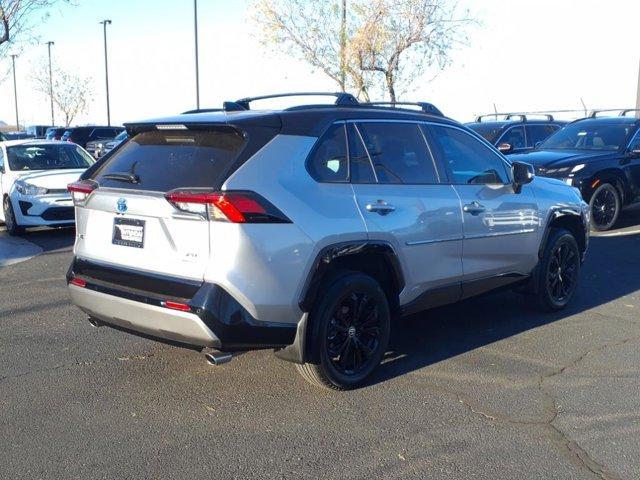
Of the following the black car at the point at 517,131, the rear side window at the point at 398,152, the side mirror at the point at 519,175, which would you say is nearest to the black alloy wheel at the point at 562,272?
the side mirror at the point at 519,175

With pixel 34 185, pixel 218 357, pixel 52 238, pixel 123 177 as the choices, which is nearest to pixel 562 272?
pixel 218 357

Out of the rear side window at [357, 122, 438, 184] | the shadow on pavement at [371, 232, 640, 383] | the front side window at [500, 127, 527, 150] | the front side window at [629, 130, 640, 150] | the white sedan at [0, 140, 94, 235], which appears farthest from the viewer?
the front side window at [500, 127, 527, 150]

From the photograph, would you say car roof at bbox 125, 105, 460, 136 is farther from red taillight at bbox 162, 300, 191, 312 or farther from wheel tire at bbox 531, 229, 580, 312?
wheel tire at bbox 531, 229, 580, 312

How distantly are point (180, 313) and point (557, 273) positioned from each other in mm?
3996

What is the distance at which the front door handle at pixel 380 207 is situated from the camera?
4922 mm

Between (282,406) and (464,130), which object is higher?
(464,130)

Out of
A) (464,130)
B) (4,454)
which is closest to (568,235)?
(464,130)

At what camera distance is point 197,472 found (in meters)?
3.83

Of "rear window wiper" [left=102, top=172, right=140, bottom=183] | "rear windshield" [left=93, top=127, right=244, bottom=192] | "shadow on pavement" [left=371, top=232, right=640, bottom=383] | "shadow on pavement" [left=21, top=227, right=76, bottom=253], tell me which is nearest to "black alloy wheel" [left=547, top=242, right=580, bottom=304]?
"shadow on pavement" [left=371, top=232, right=640, bottom=383]

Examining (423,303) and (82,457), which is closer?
(82,457)

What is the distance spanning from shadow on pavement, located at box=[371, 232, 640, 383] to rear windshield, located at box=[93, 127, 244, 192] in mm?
1872

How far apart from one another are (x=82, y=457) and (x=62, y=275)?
5.03m

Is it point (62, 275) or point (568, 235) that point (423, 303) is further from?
A: point (62, 275)

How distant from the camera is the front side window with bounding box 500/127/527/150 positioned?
53.0 ft
